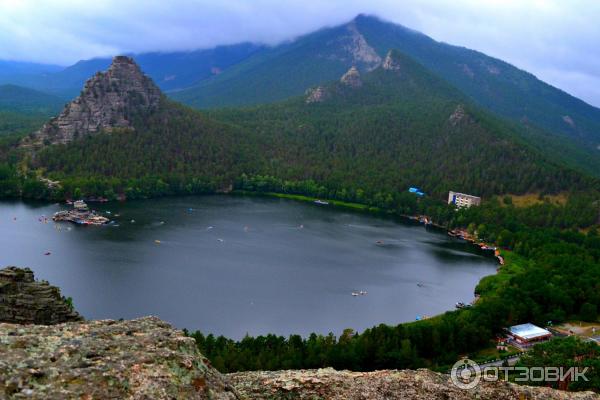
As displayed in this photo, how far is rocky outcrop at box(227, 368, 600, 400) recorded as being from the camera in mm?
14859

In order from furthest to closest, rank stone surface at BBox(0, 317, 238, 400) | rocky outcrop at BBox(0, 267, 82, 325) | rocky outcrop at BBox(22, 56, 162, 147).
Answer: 1. rocky outcrop at BBox(22, 56, 162, 147)
2. rocky outcrop at BBox(0, 267, 82, 325)
3. stone surface at BBox(0, 317, 238, 400)

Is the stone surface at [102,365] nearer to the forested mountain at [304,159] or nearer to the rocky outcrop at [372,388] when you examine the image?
the rocky outcrop at [372,388]

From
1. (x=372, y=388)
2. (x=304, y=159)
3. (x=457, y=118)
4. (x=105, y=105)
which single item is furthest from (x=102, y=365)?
(x=457, y=118)

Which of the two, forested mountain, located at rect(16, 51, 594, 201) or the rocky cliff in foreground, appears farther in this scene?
forested mountain, located at rect(16, 51, 594, 201)

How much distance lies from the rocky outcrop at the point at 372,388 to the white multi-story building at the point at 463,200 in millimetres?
119464

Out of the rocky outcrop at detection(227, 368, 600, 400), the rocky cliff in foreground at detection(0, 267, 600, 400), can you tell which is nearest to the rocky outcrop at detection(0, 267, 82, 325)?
the rocky cliff in foreground at detection(0, 267, 600, 400)

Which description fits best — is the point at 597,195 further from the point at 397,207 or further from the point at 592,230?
the point at 397,207

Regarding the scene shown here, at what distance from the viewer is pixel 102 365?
11047 millimetres

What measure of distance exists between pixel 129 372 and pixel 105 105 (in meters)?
170

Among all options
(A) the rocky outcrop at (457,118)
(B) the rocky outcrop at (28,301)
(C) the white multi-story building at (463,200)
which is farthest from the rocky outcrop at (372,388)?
(A) the rocky outcrop at (457,118)

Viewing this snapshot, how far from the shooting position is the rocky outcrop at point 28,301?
2092 centimetres

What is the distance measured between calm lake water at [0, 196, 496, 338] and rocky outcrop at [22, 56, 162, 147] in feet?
160

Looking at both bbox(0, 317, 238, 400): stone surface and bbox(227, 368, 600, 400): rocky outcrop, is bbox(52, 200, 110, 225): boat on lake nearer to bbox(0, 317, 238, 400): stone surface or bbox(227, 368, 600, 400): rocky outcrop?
bbox(227, 368, 600, 400): rocky outcrop

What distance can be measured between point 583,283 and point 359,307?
1145 inches
